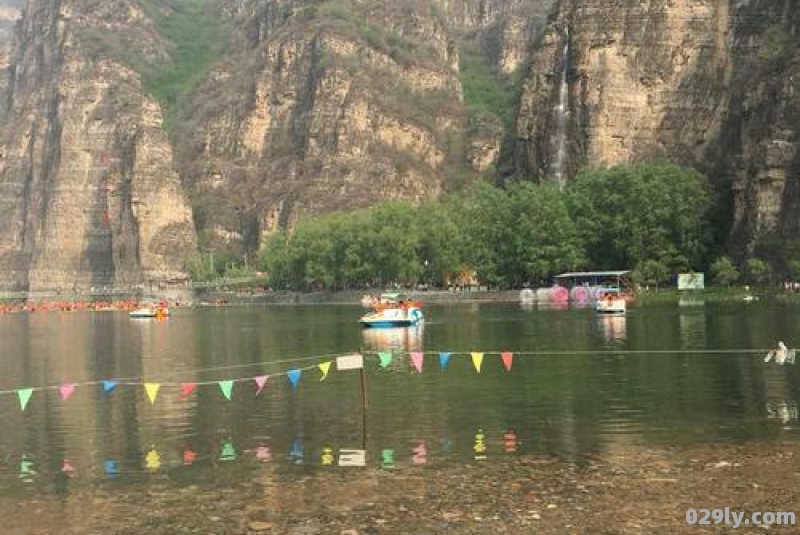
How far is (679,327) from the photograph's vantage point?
67062 mm

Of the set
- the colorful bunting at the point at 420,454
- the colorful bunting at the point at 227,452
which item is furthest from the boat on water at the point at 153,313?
the colorful bunting at the point at 420,454

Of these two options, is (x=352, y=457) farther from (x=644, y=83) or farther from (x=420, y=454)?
(x=644, y=83)

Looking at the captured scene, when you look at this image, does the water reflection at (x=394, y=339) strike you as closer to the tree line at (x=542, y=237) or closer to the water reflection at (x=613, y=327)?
the water reflection at (x=613, y=327)

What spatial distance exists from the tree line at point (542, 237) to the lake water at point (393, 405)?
232 ft

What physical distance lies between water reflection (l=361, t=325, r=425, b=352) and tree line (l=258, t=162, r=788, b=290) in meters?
51.3

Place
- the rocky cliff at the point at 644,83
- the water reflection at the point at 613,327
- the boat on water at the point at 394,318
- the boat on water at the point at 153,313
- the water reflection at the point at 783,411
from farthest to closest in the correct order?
the rocky cliff at the point at 644,83 < the boat on water at the point at 153,313 < the boat on water at the point at 394,318 < the water reflection at the point at 613,327 < the water reflection at the point at 783,411

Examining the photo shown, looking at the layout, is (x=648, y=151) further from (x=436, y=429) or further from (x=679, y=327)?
(x=436, y=429)

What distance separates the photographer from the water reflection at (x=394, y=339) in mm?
60219

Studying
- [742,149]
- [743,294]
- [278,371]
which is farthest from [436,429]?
[742,149]

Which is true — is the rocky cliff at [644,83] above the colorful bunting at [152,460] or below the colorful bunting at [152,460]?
above

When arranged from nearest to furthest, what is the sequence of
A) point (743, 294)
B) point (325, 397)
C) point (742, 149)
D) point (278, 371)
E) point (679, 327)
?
→ point (325, 397) < point (278, 371) < point (679, 327) < point (743, 294) < point (742, 149)

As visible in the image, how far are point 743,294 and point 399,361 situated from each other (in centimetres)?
6980

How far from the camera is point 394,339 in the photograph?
68.5m

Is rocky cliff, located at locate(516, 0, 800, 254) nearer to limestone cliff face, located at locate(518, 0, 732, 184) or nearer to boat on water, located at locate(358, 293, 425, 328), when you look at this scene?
limestone cliff face, located at locate(518, 0, 732, 184)
